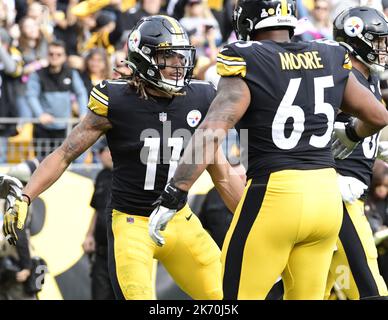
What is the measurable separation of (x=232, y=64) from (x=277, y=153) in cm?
48

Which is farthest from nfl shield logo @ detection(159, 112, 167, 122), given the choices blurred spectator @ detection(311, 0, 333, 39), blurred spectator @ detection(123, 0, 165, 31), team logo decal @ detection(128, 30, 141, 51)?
blurred spectator @ detection(311, 0, 333, 39)

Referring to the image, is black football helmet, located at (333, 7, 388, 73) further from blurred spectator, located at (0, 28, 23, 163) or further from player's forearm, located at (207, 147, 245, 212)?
blurred spectator, located at (0, 28, 23, 163)

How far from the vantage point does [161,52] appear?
229 inches

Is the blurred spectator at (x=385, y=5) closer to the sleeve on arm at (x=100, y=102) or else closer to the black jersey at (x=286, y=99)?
the sleeve on arm at (x=100, y=102)

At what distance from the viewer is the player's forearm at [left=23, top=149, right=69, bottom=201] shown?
571 cm

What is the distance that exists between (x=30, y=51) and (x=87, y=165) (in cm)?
186

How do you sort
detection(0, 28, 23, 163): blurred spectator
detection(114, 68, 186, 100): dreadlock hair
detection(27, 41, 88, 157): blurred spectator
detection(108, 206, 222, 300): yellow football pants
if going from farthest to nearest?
detection(0, 28, 23, 163): blurred spectator → detection(27, 41, 88, 157): blurred spectator → detection(114, 68, 186, 100): dreadlock hair → detection(108, 206, 222, 300): yellow football pants

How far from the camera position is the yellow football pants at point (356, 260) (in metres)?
5.96

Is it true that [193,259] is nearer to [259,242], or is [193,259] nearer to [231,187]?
[231,187]

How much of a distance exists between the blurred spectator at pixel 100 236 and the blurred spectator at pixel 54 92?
111 centimetres

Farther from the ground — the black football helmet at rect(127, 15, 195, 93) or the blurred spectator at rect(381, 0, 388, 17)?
the black football helmet at rect(127, 15, 195, 93)

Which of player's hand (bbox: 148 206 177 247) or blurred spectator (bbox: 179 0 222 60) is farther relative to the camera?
blurred spectator (bbox: 179 0 222 60)

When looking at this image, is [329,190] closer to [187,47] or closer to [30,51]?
[187,47]

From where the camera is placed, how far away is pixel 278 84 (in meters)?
4.80
